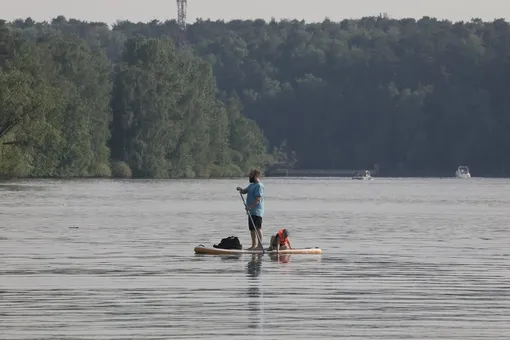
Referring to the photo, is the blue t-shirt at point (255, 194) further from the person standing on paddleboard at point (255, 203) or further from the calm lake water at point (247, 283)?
the calm lake water at point (247, 283)

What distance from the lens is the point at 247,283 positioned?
85.8 feet

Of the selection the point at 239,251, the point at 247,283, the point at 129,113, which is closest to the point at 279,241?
the point at 239,251

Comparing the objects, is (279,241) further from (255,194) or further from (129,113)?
(129,113)

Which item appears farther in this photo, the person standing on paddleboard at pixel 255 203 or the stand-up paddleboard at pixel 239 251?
the person standing on paddleboard at pixel 255 203

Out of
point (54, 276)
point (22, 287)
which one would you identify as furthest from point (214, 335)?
point (54, 276)

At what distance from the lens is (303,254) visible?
33969 millimetres

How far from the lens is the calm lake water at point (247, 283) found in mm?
19172

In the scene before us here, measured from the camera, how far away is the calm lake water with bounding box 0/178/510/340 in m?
19.2

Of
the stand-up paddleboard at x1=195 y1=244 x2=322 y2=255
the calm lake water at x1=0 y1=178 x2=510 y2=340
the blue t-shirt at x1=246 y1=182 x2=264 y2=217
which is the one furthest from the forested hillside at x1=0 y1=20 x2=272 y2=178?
the stand-up paddleboard at x1=195 y1=244 x2=322 y2=255

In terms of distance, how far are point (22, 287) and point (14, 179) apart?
106m

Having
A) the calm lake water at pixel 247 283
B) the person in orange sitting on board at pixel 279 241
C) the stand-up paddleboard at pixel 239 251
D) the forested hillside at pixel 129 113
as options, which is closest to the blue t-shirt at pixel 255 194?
the person in orange sitting on board at pixel 279 241

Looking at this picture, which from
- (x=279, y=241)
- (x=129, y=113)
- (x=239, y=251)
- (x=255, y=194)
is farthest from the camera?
(x=129, y=113)

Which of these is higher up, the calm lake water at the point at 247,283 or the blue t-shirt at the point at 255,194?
the blue t-shirt at the point at 255,194

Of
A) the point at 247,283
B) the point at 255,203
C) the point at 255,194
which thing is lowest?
the point at 247,283
